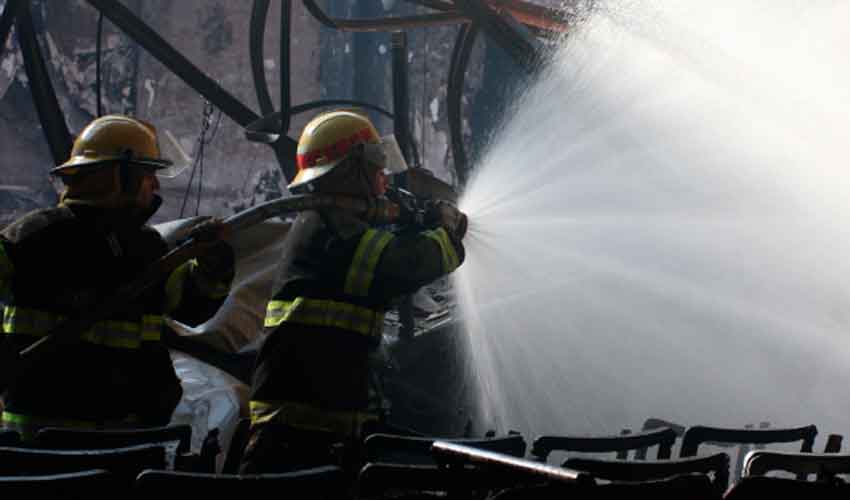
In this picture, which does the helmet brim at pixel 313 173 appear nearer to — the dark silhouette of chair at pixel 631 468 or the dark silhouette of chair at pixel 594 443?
the dark silhouette of chair at pixel 594 443

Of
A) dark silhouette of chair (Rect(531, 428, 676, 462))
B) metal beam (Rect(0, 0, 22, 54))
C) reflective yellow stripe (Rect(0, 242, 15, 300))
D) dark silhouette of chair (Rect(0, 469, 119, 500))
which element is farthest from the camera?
metal beam (Rect(0, 0, 22, 54))

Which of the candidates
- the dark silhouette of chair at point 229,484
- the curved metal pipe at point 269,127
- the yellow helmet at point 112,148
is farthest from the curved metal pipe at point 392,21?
the dark silhouette of chair at point 229,484

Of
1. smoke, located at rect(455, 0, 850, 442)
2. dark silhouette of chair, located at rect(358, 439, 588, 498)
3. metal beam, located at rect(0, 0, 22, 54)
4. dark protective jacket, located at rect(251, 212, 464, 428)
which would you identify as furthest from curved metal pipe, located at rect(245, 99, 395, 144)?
dark silhouette of chair, located at rect(358, 439, 588, 498)

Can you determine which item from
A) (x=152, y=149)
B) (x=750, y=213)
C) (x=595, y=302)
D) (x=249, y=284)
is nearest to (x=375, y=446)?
(x=152, y=149)

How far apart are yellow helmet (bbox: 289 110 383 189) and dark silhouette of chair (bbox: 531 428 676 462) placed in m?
1.29

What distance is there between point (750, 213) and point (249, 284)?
2.97 m

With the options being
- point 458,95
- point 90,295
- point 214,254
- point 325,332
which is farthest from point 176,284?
point 458,95

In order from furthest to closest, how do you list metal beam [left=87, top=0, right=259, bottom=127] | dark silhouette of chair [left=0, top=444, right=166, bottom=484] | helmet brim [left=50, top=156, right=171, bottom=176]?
1. metal beam [left=87, top=0, right=259, bottom=127]
2. helmet brim [left=50, top=156, right=171, bottom=176]
3. dark silhouette of chair [left=0, top=444, right=166, bottom=484]

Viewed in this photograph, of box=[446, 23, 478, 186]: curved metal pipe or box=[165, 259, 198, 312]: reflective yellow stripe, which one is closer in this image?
box=[165, 259, 198, 312]: reflective yellow stripe

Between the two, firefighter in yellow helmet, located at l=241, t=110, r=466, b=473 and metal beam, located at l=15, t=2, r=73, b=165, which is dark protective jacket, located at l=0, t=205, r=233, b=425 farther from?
metal beam, located at l=15, t=2, r=73, b=165

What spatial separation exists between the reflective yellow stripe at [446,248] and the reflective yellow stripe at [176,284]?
0.79m

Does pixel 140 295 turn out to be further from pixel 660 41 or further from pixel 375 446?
pixel 660 41

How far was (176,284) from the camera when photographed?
140 inches

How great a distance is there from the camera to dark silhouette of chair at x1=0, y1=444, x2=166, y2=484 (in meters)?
2.42
